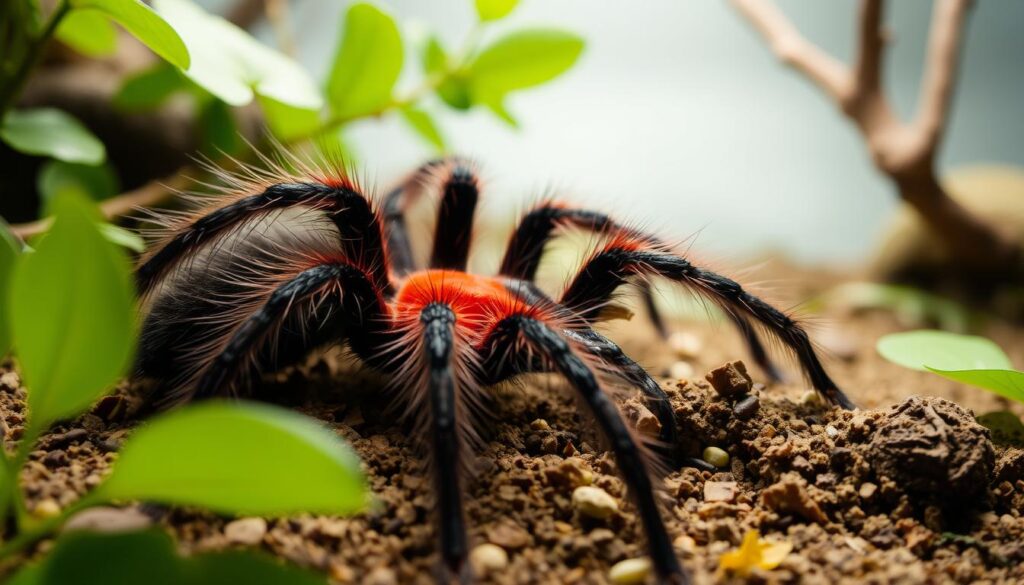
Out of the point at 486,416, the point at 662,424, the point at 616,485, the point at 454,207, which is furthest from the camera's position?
the point at 454,207

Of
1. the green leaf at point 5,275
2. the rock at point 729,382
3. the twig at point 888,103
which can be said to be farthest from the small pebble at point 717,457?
the twig at point 888,103

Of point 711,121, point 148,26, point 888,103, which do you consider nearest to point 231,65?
point 148,26

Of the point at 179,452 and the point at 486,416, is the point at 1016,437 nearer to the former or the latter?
the point at 486,416

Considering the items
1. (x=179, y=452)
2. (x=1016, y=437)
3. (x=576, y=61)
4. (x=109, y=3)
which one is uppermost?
(x=576, y=61)

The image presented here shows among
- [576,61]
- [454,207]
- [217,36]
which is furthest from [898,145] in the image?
[217,36]

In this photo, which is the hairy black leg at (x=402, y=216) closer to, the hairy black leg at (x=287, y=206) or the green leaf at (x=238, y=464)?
the hairy black leg at (x=287, y=206)

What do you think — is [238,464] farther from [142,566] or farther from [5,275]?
[5,275]
